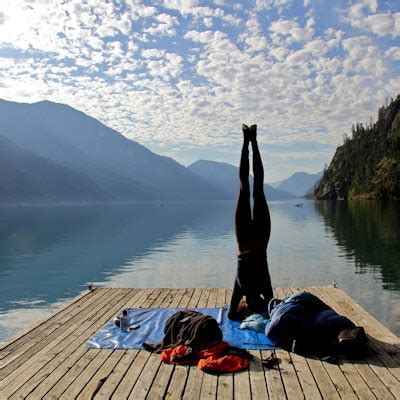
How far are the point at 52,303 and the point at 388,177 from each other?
136507mm

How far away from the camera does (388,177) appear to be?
141500mm

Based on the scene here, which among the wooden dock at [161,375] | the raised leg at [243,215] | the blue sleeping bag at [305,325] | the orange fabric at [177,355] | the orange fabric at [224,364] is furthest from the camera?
the raised leg at [243,215]

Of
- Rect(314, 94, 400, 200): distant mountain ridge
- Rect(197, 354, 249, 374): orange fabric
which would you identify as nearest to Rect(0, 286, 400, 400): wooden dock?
Rect(197, 354, 249, 374): orange fabric

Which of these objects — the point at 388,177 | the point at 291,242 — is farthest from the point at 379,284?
the point at 388,177

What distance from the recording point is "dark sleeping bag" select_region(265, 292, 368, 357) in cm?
923

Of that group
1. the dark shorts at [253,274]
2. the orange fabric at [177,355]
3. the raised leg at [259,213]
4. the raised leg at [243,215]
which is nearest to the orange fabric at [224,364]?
the orange fabric at [177,355]

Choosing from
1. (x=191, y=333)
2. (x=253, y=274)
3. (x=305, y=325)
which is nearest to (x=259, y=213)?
(x=253, y=274)

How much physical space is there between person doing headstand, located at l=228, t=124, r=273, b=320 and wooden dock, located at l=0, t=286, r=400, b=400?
9.59 ft

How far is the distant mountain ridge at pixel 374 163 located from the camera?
142125 millimetres

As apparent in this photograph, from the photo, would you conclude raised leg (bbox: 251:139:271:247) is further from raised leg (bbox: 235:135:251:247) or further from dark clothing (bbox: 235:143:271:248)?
raised leg (bbox: 235:135:251:247)

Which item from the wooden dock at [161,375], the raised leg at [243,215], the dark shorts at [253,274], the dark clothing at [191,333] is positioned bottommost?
the wooden dock at [161,375]

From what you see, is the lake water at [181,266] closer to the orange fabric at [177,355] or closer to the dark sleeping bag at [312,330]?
the dark sleeping bag at [312,330]

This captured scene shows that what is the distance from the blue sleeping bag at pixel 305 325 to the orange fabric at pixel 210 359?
48.7 inches

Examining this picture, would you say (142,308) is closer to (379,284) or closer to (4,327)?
(4,327)
